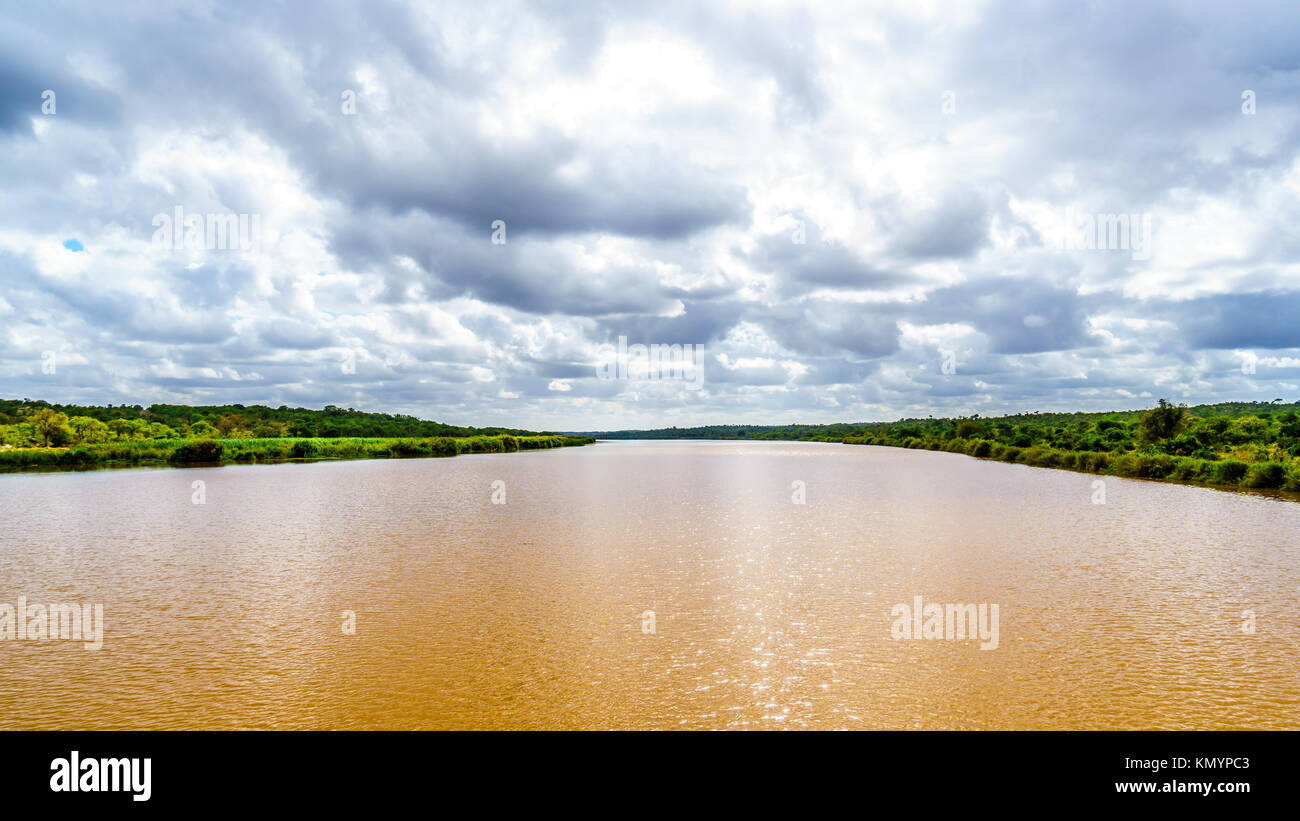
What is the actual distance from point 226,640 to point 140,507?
26.3 metres

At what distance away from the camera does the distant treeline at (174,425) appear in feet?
222

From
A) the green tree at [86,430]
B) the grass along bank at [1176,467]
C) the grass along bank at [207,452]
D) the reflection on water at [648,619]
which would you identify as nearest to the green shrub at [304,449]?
the grass along bank at [207,452]

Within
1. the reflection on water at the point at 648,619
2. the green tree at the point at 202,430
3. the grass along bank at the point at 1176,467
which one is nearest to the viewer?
the reflection on water at the point at 648,619

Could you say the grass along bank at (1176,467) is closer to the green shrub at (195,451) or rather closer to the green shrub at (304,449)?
the green shrub at (195,451)

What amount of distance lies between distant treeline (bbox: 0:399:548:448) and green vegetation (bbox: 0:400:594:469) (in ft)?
0.34

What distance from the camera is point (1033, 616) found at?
13211 millimetres

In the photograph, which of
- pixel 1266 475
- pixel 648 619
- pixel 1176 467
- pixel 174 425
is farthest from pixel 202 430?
pixel 1266 475

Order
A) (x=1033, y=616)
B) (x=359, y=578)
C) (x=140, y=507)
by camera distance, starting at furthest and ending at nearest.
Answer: (x=140, y=507) < (x=359, y=578) < (x=1033, y=616)

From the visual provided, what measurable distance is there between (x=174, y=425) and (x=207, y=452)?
3825 cm

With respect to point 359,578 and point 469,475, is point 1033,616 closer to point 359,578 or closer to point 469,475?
point 359,578

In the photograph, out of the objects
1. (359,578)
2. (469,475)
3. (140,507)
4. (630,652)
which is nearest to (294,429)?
(469,475)

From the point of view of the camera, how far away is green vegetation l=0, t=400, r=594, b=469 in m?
64.1

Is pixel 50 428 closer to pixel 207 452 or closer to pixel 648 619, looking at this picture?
pixel 207 452

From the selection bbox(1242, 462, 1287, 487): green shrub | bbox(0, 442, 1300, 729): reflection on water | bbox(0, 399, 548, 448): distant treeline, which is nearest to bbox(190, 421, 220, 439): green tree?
bbox(0, 399, 548, 448): distant treeline
